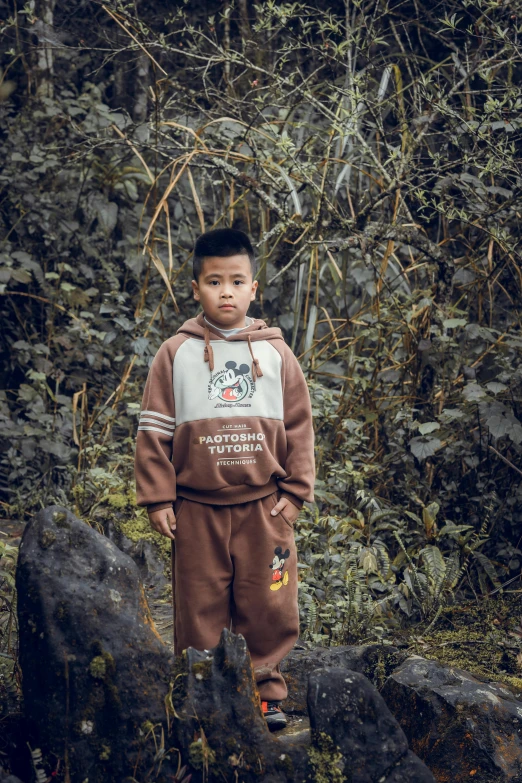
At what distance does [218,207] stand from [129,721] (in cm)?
398

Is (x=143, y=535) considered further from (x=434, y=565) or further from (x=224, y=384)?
(x=224, y=384)

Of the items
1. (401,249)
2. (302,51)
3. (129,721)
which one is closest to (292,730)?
(129,721)

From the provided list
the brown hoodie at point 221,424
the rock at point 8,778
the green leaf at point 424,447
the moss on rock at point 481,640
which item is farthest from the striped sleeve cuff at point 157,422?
the green leaf at point 424,447

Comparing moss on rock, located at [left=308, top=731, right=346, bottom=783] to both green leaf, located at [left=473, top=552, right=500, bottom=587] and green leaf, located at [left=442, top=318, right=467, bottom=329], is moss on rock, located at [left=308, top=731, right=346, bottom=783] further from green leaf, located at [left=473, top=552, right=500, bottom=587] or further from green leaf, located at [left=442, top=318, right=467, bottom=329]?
green leaf, located at [left=442, top=318, right=467, bottom=329]

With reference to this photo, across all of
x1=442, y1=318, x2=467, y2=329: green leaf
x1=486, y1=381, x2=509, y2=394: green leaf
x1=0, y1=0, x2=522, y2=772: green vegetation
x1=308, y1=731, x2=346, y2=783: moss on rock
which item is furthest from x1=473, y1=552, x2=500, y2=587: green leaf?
x1=308, y1=731, x2=346, y2=783: moss on rock

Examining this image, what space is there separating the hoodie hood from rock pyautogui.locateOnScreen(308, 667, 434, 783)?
2.93ft

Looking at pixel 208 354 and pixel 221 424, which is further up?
pixel 208 354

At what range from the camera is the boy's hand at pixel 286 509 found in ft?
7.81

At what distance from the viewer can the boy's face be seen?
2.38 m

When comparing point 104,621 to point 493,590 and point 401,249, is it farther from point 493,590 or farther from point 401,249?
point 401,249

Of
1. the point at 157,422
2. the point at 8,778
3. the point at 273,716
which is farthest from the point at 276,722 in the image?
the point at 157,422

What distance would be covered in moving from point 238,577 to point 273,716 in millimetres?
394

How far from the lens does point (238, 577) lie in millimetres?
2365

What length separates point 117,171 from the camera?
5.19 meters
